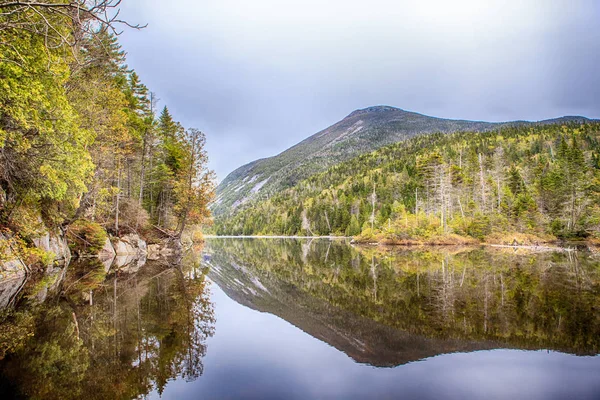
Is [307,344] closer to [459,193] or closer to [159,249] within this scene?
[159,249]

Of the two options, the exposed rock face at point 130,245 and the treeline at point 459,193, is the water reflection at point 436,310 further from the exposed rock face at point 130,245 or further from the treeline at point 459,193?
the treeline at point 459,193

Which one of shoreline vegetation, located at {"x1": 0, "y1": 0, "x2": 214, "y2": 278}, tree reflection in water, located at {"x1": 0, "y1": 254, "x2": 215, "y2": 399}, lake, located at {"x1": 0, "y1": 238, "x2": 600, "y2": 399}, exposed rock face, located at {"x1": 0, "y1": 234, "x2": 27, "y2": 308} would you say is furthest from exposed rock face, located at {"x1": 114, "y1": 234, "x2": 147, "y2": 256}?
tree reflection in water, located at {"x1": 0, "y1": 254, "x2": 215, "y2": 399}

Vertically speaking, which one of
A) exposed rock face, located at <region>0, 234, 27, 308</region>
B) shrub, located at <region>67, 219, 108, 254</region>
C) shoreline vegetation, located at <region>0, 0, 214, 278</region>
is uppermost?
shoreline vegetation, located at <region>0, 0, 214, 278</region>

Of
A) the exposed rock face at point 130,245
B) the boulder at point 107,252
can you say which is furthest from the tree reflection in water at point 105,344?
the exposed rock face at point 130,245

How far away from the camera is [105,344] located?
5.70 metres

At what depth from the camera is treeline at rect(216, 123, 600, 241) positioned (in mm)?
42406

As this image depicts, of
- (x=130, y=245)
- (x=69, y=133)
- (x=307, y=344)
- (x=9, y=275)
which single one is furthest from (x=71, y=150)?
(x=130, y=245)

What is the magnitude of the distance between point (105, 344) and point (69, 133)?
31.1 ft

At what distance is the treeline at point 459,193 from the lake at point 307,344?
35.8m

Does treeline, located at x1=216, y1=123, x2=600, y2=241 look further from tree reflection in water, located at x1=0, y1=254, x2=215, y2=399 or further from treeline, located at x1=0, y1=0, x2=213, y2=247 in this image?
tree reflection in water, located at x1=0, y1=254, x2=215, y2=399

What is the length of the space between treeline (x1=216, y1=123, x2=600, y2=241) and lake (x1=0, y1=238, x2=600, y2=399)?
3577 cm

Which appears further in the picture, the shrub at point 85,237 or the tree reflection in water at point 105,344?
the shrub at point 85,237

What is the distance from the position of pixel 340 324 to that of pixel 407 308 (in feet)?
6.96

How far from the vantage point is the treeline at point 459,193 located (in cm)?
4241
